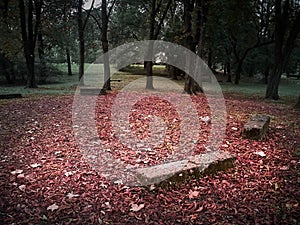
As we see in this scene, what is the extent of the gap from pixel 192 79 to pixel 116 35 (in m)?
14.1

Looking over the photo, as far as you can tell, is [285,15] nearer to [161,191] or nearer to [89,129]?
[89,129]

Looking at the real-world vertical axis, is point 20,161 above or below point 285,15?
below

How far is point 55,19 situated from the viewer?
15.7 metres

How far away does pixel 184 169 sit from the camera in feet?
9.61

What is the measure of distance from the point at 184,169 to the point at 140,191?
58 centimetres

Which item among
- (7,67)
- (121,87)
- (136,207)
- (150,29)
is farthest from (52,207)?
(7,67)

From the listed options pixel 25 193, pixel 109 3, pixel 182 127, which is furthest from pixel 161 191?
pixel 109 3

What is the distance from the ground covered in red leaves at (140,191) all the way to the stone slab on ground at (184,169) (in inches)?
3.2

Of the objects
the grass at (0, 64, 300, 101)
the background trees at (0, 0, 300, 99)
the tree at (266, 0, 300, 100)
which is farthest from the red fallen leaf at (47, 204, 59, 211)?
the tree at (266, 0, 300, 100)

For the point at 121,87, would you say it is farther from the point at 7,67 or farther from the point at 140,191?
the point at 140,191

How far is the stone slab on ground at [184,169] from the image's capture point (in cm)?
276

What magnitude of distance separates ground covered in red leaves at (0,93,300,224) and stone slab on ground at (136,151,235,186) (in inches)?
3.2

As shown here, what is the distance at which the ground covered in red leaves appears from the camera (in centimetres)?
234

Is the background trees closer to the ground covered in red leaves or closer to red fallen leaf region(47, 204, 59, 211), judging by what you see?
the ground covered in red leaves
